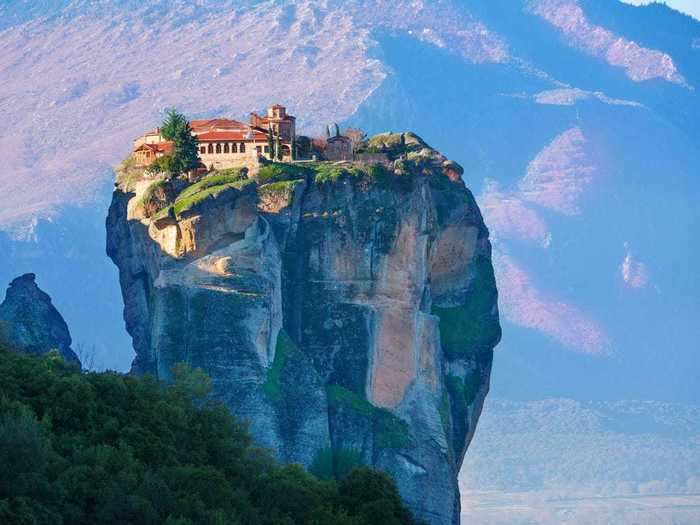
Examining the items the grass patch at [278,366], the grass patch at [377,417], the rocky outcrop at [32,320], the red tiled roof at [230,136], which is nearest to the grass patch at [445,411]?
the grass patch at [377,417]

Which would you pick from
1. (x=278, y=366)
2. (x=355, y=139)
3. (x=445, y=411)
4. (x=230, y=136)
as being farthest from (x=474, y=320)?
(x=278, y=366)

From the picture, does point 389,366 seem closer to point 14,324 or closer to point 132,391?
point 14,324

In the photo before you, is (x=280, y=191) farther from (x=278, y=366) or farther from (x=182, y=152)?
(x=278, y=366)

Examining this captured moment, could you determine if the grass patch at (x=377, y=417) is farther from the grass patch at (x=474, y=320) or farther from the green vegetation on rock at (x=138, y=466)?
the green vegetation on rock at (x=138, y=466)

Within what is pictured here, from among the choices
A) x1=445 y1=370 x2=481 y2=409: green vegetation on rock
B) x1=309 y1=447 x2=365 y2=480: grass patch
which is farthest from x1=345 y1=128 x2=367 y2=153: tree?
x1=309 y1=447 x2=365 y2=480: grass patch

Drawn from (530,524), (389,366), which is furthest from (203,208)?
(530,524)

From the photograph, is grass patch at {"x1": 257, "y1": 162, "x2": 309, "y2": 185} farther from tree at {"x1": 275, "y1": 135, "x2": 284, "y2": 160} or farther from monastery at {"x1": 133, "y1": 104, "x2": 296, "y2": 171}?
tree at {"x1": 275, "y1": 135, "x2": 284, "y2": 160}
